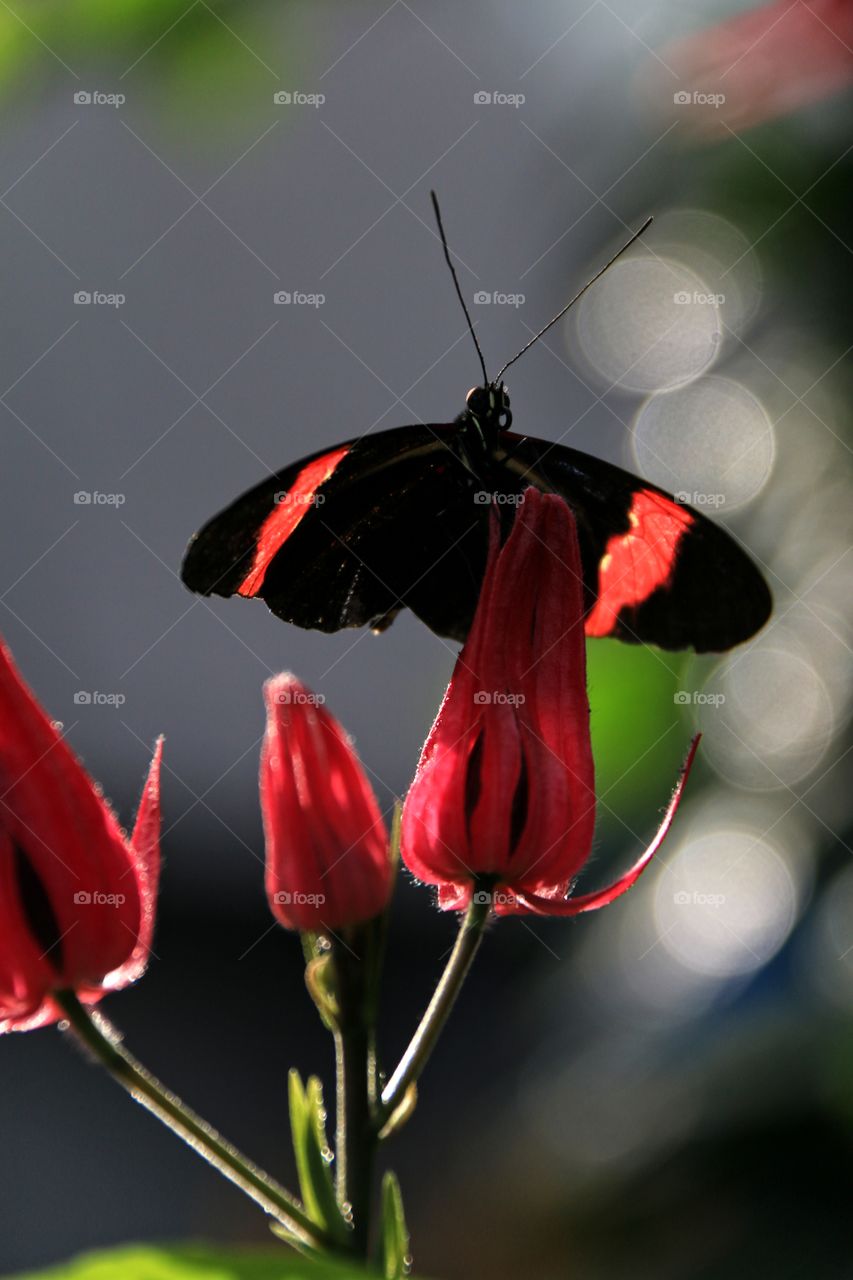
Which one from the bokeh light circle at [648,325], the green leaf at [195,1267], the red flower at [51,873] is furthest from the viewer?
the bokeh light circle at [648,325]

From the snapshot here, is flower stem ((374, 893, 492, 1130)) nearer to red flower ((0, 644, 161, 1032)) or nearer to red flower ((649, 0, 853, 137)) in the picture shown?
red flower ((0, 644, 161, 1032))

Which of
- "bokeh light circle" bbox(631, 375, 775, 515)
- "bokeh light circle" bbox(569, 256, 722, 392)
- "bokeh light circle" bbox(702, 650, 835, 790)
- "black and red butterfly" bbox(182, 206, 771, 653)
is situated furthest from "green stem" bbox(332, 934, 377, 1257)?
"bokeh light circle" bbox(569, 256, 722, 392)

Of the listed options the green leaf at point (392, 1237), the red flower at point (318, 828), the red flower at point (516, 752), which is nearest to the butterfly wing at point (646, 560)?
the red flower at point (516, 752)

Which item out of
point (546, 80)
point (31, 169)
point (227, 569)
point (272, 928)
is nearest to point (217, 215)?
point (31, 169)

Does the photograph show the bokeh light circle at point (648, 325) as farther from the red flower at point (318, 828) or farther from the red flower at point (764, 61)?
the red flower at point (318, 828)

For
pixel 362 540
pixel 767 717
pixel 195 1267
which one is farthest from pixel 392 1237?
pixel 767 717

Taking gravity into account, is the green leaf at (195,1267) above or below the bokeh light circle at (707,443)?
below
